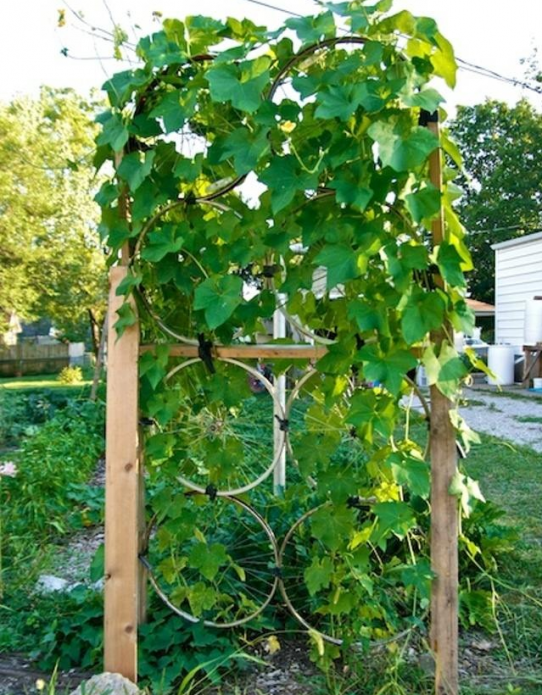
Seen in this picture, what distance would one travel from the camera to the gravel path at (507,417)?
5376mm

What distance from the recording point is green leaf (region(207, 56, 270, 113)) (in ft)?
3.98

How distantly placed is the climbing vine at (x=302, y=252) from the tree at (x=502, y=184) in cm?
1979

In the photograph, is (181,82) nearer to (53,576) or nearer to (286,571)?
(286,571)

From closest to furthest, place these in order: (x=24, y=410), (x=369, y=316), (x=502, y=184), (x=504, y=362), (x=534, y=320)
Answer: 1. (x=369, y=316)
2. (x=24, y=410)
3. (x=534, y=320)
4. (x=504, y=362)
5. (x=502, y=184)

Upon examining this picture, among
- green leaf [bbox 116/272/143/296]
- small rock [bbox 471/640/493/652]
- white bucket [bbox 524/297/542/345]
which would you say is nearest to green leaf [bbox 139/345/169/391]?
green leaf [bbox 116/272/143/296]

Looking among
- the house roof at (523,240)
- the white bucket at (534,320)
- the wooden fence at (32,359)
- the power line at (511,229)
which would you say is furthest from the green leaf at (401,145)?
the power line at (511,229)

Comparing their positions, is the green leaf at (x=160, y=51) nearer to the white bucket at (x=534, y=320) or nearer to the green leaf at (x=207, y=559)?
the green leaf at (x=207, y=559)

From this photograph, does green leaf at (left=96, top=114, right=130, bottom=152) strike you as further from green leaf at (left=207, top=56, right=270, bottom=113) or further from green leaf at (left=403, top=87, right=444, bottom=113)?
green leaf at (left=403, top=87, right=444, bottom=113)

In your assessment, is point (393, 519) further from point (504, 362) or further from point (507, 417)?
point (504, 362)

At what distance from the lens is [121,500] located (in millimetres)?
1533

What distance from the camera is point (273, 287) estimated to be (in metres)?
1.57

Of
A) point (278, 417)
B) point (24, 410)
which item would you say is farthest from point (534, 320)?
point (278, 417)

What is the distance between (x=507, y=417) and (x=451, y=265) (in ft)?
18.9

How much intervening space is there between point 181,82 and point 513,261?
1026 centimetres
